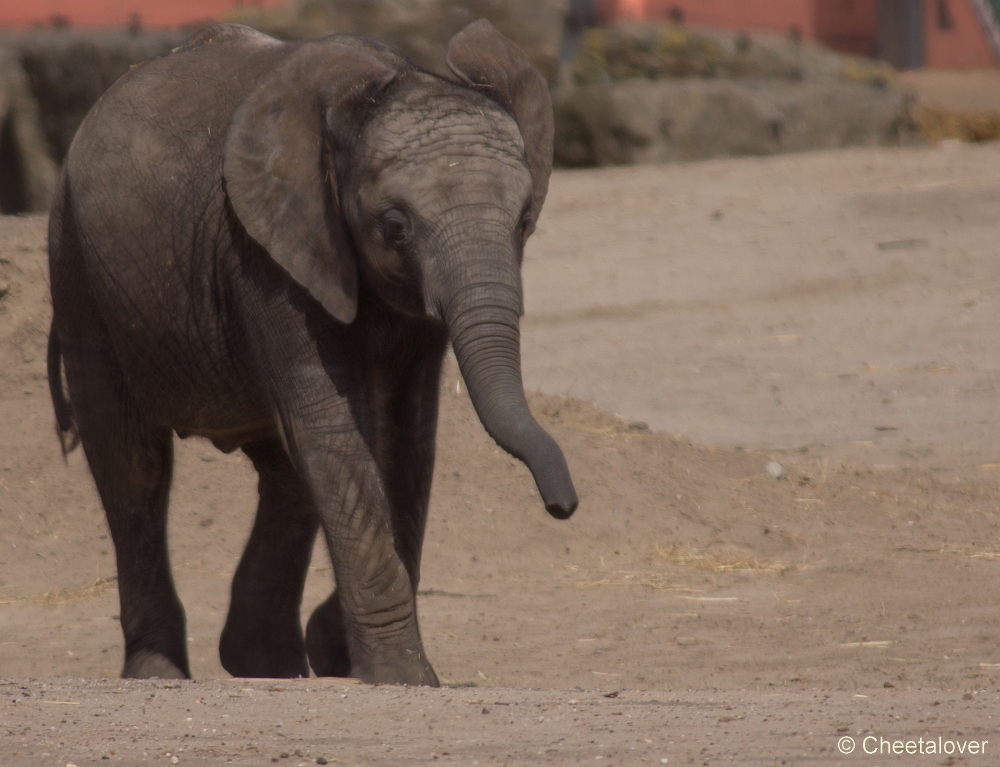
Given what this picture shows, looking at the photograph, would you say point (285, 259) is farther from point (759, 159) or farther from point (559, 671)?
point (759, 159)

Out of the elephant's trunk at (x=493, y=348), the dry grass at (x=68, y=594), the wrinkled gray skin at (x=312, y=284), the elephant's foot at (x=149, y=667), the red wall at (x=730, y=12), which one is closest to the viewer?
the elephant's trunk at (x=493, y=348)

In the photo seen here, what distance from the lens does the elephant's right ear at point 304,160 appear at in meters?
5.33

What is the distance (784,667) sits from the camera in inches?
248

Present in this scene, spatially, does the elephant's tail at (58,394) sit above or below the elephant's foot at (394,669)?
below

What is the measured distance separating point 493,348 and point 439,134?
724mm

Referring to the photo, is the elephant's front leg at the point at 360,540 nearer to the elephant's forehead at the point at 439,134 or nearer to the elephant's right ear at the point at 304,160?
the elephant's right ear at the point at 304,160

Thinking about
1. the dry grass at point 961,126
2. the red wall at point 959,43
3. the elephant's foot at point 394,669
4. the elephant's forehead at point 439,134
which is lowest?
the red wall at point 959,43

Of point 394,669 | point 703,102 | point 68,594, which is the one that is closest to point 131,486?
point 394,669

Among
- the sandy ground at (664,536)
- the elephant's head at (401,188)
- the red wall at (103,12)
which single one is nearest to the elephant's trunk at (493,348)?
the elephant's head at (401,188)

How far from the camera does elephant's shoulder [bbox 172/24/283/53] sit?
6188mm

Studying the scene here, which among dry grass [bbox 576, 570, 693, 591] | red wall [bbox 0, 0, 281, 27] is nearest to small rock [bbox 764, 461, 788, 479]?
dry grass [bbox 576, 570, 693, 591]

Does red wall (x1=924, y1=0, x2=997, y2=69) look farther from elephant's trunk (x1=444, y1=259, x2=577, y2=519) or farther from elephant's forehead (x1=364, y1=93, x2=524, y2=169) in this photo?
elephant's trunk (x1=444, y1=259, x2=577, y2=519)

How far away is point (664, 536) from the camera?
8.44 meters

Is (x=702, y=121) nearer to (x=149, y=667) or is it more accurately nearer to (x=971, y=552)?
(x=971, y=552)
